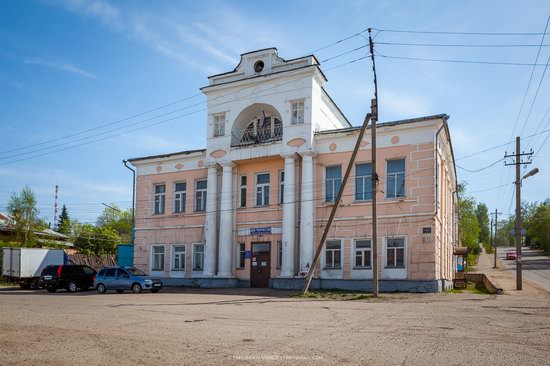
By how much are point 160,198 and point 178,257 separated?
454cm

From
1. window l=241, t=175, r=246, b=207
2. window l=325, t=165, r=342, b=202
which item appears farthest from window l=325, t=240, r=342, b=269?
window l=241, t=175, r=246, b=207

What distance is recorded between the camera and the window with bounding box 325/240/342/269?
29.2 m

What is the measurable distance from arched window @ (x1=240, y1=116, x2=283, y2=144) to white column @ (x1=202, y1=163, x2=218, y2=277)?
2.80 metres

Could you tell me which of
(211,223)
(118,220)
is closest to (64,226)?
(118,220)

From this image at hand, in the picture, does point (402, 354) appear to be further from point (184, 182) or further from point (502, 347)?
point (184, 182)

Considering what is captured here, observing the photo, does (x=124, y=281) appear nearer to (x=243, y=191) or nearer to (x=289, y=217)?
(x=243, y=191)

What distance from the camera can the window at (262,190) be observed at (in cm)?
3253

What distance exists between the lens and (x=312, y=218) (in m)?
29.8

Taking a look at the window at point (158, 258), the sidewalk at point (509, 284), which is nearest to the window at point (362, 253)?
the sidewalk at point (509, 284)

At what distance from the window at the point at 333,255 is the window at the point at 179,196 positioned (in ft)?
37.2

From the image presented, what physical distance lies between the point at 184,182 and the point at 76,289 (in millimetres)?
9743

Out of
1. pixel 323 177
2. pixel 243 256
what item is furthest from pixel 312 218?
pixel 243 256

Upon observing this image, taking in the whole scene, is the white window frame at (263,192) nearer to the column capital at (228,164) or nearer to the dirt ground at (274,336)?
the column capital at (228,164)

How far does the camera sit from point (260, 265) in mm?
31859
